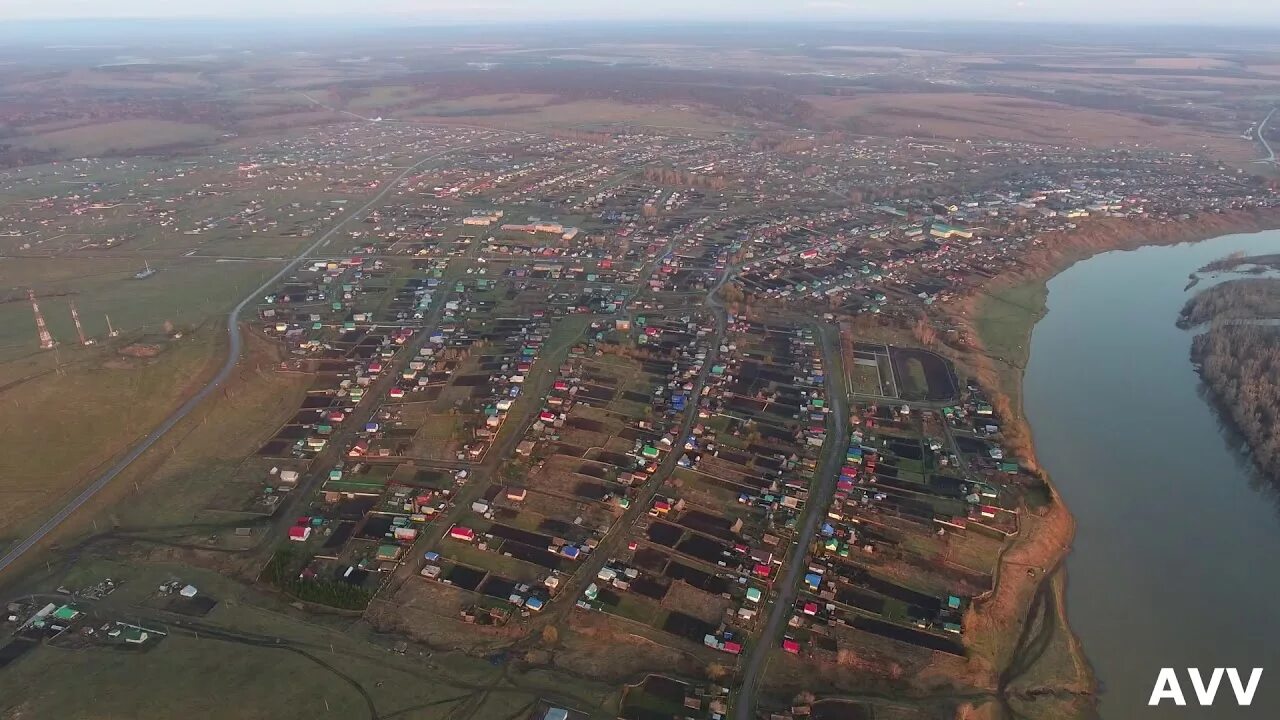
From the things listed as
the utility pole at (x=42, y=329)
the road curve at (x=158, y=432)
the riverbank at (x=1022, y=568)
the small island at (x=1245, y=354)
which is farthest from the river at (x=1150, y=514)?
the utility pole at (x=42, y=329)

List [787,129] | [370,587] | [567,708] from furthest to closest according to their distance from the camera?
1. [787,129]
2. [370,587]
3. [567,708]

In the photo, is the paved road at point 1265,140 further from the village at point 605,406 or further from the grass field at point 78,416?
the grass field at point 78,416

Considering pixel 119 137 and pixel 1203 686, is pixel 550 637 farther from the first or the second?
pixel 119 137

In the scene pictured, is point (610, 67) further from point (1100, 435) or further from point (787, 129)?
point (1100, 435)

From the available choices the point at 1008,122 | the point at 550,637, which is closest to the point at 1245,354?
the point at 550,637

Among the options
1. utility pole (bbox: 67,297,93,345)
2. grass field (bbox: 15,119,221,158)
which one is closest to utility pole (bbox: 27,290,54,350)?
utility pole (bbox: 67,297,93,345)

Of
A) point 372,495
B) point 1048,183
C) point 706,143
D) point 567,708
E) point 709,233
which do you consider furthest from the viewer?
point 706,143

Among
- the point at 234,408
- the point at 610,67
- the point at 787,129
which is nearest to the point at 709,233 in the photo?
the point at 234,408
